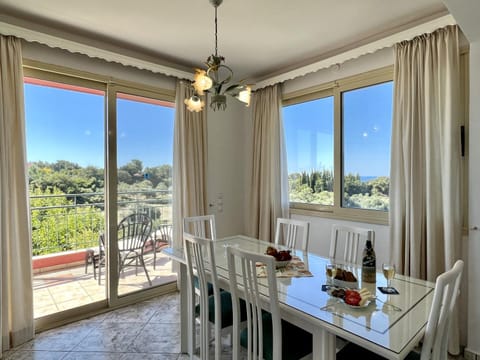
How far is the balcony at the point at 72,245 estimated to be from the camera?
2957 millimetres

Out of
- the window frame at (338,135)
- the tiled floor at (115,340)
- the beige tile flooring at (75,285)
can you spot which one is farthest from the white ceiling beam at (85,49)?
the tiled floor at (115,340)

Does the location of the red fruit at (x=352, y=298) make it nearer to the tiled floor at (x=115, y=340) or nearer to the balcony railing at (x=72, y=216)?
the tiled floor at (x=115, y=340)

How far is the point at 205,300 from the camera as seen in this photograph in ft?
6.33

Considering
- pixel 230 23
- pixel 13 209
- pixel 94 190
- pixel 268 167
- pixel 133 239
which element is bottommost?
pixel 133 239

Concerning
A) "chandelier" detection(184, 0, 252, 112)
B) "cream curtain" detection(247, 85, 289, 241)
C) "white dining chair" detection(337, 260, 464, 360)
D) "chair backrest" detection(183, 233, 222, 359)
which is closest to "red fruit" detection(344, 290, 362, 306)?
"white dining chair" detection(337, 260, 464, 360)

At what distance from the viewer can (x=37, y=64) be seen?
259 centimetres

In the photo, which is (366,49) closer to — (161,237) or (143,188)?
(143,188)

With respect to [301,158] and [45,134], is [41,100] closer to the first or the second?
[45,134]

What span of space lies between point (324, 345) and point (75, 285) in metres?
2.96

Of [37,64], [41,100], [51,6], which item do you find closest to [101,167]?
[41,100]

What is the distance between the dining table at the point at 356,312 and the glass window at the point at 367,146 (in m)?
1.22

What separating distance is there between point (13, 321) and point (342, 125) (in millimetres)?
3630

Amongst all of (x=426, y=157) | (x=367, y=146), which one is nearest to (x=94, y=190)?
(x=367, y=146)

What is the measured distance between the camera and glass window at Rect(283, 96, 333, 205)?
11.1 ft
